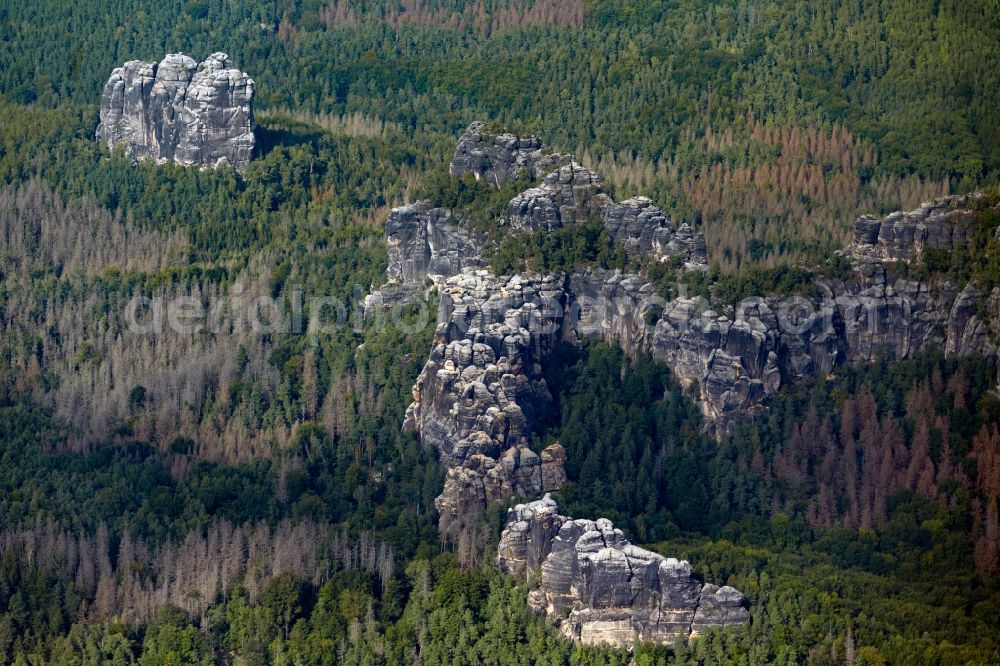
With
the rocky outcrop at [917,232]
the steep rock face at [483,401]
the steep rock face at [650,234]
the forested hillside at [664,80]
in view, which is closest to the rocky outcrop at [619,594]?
the steep rock face at [483,401]

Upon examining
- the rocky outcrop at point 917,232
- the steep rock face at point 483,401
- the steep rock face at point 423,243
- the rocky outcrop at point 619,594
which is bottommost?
the rocky outcrop at point 619,594

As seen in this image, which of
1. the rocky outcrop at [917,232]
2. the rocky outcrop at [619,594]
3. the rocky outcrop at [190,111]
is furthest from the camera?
the rocky outcrop at [190,111]

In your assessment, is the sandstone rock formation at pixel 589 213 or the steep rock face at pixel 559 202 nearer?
the sandstone rock formation at pixel 589 213

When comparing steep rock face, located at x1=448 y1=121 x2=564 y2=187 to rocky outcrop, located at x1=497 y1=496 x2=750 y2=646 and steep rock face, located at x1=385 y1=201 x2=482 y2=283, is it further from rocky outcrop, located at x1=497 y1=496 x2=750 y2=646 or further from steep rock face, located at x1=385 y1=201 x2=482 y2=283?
rocky outcrop, located at x1=497 y1=496 x2=750 y2=646

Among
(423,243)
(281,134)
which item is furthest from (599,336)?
(281,134)

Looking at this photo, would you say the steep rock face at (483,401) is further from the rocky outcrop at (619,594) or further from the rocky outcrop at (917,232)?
the rocky outcrop at (917,232)

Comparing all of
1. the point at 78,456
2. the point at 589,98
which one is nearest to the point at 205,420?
the point at 78,456
